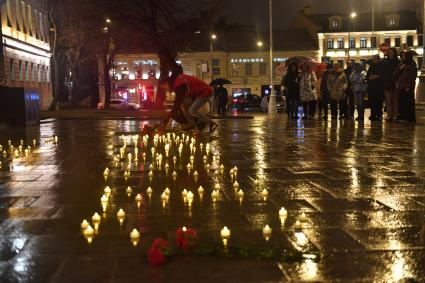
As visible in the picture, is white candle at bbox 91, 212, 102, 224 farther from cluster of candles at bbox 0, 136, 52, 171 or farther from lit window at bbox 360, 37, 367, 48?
lit window at bbox 360, 37, 367, 48

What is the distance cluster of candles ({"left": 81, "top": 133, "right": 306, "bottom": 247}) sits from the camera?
4.54m

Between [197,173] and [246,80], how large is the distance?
7680 cm

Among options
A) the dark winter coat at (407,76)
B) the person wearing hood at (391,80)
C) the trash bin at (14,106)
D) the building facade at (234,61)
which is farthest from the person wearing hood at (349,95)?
the building facade at (234,61)

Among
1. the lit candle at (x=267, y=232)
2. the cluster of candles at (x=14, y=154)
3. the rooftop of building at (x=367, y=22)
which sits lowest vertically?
the lit candle at (x=267, y=232)

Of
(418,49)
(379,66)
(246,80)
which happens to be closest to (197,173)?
(379,66)

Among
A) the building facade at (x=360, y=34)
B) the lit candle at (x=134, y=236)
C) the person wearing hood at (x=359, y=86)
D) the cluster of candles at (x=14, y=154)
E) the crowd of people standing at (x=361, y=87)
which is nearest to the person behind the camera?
the lit candle at (x=134, y=236)

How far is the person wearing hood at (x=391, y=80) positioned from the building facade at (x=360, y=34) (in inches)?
2671

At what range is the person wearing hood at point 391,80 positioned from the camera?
709 inches

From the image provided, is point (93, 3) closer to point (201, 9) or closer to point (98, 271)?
point (201, 9)

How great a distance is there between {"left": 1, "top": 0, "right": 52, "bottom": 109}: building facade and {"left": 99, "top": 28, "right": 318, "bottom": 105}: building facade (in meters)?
18.3

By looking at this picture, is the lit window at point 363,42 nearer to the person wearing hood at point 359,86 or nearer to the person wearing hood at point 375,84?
the person wearing hood at point 359,86

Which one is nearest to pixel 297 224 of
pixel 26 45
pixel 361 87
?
pixel 361 87

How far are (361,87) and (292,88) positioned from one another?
2.62 m

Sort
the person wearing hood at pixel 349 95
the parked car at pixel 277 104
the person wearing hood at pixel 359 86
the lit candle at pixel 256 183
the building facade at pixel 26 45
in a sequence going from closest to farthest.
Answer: the lit candle at pixel 256 183 < the person wearing hood at pixel 359 86 < the person wearing hood at pixel 349 95 < the parked car at pixel 277 104 < the building facade at pixel 26 45
